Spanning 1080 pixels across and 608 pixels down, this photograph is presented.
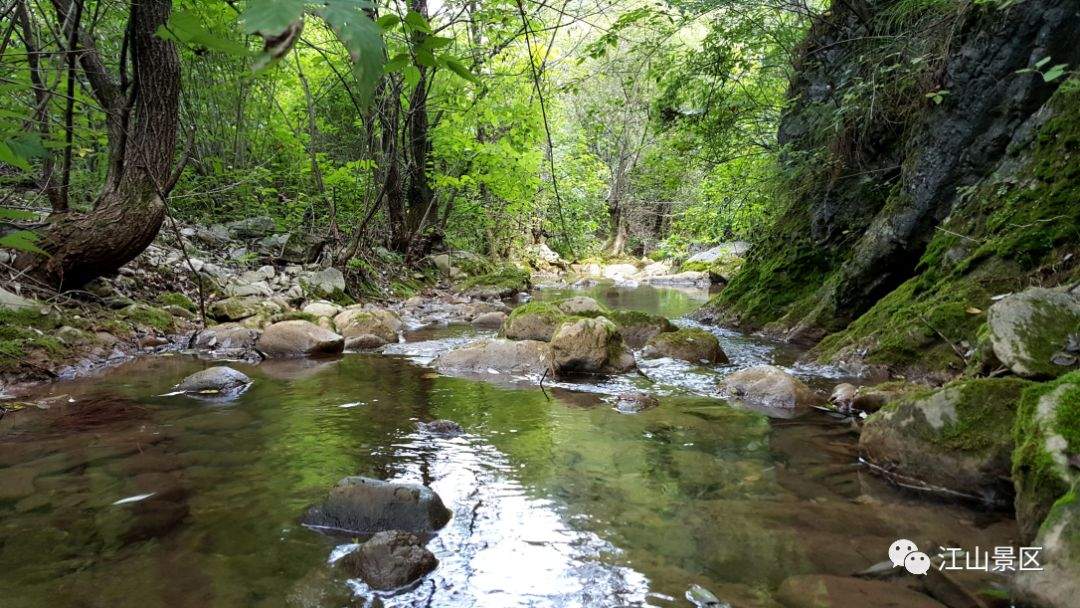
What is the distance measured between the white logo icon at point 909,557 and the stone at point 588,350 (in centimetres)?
378

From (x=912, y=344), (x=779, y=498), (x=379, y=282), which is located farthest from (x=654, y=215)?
(x=779, y=498)

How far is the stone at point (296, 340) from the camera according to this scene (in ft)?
23.1

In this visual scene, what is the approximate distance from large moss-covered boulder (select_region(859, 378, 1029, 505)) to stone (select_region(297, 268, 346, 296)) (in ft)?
27.3

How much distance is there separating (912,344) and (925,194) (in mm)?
2192

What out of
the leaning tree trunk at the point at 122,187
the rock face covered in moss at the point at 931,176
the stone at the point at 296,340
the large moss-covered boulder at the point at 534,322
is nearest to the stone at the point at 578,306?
the large moss-covered boulder at the point at 534,322

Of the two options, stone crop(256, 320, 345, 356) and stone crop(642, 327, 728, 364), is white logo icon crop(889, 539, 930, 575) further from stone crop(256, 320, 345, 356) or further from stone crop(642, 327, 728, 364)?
stone crop(256, 320, 345, 356)

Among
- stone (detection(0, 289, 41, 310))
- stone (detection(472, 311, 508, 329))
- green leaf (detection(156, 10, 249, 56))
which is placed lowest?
stone (detection(472, 311, 508, 329))

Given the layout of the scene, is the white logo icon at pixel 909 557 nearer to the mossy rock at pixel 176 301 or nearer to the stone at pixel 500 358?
the stone at pixel 500 358

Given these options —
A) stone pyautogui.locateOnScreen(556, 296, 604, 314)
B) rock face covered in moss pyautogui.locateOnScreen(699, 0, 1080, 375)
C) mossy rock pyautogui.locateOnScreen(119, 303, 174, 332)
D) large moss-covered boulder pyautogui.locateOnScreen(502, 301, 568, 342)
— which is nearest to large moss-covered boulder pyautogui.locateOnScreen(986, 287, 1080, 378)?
rock face covered in moss pyautogui.locateOnScreen(699, 0, 1080, 375)

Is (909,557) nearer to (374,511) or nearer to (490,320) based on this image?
(374,511)

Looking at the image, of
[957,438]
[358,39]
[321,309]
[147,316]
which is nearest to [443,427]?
[957,438]

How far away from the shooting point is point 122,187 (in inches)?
253

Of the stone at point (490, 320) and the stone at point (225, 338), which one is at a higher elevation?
the stone at point (225, 338)

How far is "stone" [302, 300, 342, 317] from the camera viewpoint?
29.0 feet
